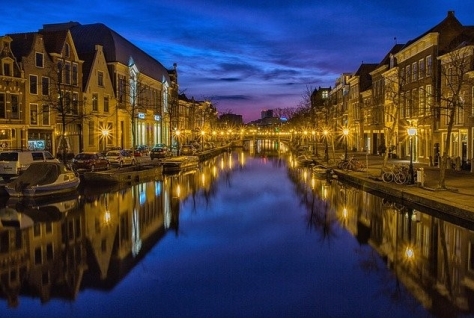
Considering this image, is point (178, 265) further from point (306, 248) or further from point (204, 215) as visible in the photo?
point (204, 215)

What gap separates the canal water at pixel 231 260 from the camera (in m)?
11.7

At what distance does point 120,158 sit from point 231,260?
37.5m

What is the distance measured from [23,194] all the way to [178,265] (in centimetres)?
1810

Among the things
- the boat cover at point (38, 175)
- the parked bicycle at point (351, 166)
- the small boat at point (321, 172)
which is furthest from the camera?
the small boat at point (321, 172)

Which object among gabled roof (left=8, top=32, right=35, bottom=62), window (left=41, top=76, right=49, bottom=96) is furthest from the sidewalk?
gabled roof (left=8, top=32, right=35, bottom=62)

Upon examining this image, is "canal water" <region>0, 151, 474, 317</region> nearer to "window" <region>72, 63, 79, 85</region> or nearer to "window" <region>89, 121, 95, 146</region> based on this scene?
"window" <region>72, 63, 79, 85</region>

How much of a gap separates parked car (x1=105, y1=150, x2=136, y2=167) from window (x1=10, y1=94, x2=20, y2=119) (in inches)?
421

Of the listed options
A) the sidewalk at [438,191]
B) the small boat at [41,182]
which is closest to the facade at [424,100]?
the sidewalk at [438,191]

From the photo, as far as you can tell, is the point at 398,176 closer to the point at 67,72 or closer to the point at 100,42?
the point at 67,72

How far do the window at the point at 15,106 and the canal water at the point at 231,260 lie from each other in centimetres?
2801

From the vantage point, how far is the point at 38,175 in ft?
102

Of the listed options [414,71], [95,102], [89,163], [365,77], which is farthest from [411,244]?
[365,77]

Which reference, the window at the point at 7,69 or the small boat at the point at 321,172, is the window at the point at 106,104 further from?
the small boat at the point at 321,172

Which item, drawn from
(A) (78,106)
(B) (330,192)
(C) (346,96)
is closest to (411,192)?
(B) (330,192)
